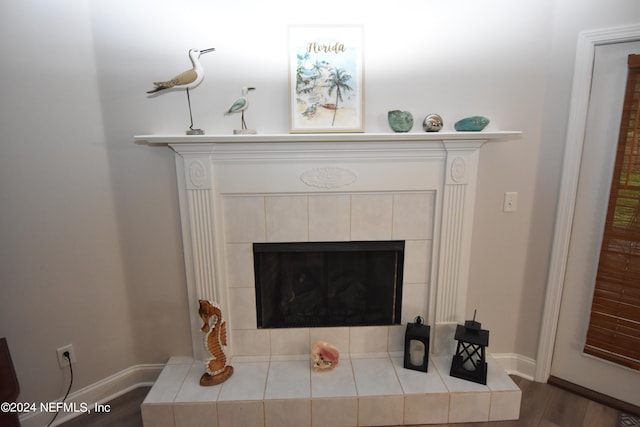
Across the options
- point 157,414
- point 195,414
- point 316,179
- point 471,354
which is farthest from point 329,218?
point 157,414

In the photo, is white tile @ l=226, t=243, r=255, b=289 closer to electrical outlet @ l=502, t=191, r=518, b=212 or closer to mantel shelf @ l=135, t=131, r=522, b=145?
mantel shelf @ l=135, t=131, r=522, b=145

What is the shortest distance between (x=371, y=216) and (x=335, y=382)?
873 millimetres

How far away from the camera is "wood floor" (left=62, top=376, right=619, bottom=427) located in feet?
5.55

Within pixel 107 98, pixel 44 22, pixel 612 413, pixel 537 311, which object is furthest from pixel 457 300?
pixel 44 22

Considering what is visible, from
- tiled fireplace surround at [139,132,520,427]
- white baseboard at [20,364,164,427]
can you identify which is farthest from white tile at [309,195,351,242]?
white baseboard at [20,364,164,427]

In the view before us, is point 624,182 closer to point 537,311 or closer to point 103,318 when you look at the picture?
point 537,311

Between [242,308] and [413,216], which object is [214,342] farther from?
[413,216]

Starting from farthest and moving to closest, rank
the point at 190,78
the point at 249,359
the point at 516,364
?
the point at 516,364 → the point at 249,359 → the point at 190,78

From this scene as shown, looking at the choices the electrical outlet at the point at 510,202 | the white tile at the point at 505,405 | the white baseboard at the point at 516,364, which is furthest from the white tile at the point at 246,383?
the electrical outlet at the point at 510,202

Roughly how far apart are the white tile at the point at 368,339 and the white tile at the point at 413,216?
1.83ft

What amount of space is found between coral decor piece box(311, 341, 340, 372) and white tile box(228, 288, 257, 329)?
37cm

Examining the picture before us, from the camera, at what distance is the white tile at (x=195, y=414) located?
5.21 ft

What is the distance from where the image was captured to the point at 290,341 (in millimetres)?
1908

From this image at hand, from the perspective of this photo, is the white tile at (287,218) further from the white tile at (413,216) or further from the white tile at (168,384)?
the white tile at (168,384)
